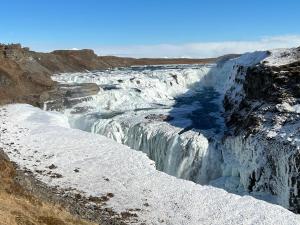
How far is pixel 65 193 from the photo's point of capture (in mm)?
24094

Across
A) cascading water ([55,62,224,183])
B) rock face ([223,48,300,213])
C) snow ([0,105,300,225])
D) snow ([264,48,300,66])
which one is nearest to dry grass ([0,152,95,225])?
snow ([0,105,300,225])

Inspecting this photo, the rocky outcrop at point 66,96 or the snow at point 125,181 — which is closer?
the snow at point 125,181

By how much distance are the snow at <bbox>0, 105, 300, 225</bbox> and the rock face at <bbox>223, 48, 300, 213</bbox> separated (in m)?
5.34

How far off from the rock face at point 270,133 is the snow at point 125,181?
210 inches

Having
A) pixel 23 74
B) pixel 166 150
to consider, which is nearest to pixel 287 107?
pixel 166 150

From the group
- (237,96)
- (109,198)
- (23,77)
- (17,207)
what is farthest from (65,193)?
(23,77)

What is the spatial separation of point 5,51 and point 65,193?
45.0 m

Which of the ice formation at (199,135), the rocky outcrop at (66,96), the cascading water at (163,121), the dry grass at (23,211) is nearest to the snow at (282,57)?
the ice formation at (199,135)

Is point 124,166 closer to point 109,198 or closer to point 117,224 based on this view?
point 109,198

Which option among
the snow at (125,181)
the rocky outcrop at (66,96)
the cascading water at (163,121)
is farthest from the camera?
the rocky outcrop at (66,96)

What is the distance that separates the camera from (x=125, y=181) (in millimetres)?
25797

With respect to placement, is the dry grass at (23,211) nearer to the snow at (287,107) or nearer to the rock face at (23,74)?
the snow at (287,107)

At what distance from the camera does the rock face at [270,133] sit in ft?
90.6

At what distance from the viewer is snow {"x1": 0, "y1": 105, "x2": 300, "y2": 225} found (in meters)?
21.6
